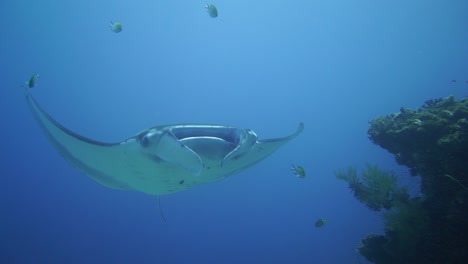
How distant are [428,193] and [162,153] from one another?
6212 millimetres

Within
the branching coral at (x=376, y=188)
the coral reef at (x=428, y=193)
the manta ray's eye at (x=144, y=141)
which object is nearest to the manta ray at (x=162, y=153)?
the manta ray's eye at (x=144, y=141)

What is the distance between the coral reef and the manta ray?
4.24 m

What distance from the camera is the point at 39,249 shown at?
39625mm

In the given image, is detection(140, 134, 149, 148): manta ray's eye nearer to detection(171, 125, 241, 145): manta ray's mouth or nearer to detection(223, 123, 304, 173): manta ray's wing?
detection(171, 125, 241, 145): manta ray's mouth

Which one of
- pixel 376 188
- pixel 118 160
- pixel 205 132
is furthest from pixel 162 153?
pixel 376 188

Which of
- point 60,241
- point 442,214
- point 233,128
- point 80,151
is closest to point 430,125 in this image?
point 442,214

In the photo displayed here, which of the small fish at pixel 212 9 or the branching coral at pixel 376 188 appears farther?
the small fish at pixel 212 9

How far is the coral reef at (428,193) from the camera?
6.26 metres

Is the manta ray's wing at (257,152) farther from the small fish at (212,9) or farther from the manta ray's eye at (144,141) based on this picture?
the small fish at (212,9)

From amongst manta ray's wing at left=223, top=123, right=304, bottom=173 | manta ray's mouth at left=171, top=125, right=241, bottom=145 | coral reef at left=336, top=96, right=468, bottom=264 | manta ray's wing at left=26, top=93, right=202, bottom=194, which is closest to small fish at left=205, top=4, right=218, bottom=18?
coral reef at left=336, top=96, right=468, bottom=264

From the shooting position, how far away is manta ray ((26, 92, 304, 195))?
3.54 m

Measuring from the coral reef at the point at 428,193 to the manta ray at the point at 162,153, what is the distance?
13.9ft

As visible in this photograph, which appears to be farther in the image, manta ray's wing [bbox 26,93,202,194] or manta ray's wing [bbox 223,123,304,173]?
manta ray's wing [bbox 223,123,304,173]

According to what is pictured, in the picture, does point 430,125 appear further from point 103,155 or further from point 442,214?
point 103,155
